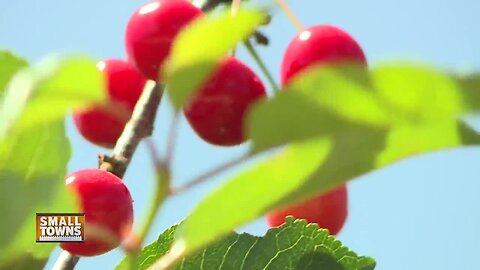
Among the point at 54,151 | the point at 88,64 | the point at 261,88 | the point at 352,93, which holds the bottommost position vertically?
the point at 352,93

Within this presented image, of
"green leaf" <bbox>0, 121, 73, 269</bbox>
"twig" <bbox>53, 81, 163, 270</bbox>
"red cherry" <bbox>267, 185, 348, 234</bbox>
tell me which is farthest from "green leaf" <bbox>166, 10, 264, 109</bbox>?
"red cherry" <bbox>267, 185, 348, 234</bbox>

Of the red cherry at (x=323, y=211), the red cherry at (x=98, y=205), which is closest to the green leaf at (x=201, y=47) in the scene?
the red cherry at (x=98, y=205)


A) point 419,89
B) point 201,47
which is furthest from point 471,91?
point 201,47

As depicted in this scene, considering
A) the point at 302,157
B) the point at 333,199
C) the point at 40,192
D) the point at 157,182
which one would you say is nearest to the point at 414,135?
the point at 302,157

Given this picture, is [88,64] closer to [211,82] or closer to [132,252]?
[132,252]

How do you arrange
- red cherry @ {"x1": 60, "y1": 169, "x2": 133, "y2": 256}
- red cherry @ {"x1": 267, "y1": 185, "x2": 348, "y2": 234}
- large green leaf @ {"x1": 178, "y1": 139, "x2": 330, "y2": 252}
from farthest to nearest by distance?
red cherry @ {"x1": 267, "y1": 185, "x2": 348, "y2": 234} → red cherry @ {"x1": 60, "y1": 169, "x2": 133, "y2": 256} → large green leaf @ {"x1": 178, "y1": 139, "x2": 330, "y2": 252}

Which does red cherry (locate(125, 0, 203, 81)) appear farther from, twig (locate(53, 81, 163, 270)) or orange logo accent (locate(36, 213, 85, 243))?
orange logo accent (locate(36, 213, 85, 243))

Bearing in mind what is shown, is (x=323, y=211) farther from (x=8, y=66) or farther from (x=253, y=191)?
(x=253, y=191)
